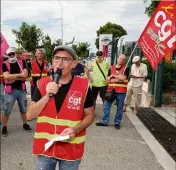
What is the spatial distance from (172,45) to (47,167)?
382 cm

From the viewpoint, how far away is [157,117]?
9188 millimetres

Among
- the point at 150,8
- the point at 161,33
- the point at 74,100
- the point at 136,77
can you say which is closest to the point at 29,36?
the point at 150,8

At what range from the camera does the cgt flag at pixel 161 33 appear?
5814 mm

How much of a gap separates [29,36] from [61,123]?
42.5 meters

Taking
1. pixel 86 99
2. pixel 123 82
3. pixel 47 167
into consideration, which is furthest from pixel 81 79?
pixel 123 82

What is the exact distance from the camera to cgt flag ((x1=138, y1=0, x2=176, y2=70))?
5.81m

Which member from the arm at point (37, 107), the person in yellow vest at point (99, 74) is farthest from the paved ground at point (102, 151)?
Result: the arm at point (37, 107)

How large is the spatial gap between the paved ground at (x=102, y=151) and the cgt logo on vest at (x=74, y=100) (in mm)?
2244

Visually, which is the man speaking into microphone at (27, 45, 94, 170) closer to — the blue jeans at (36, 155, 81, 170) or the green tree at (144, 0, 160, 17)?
the blue jeans at (36, 155, 81, 170)

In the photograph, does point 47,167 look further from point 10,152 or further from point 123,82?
point 123,82

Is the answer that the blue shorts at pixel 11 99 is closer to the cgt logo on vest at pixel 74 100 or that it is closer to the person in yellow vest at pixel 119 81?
the person in yellow vest at pixel 119 81

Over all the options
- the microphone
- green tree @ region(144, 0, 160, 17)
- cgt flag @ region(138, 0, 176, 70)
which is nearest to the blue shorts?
cgt flag @ region(138, 0, 176, 70)

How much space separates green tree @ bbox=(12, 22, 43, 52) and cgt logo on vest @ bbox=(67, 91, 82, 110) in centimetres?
4177

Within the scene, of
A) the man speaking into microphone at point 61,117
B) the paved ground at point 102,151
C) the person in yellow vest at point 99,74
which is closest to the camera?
the man speaking into microphone at point 61,117
